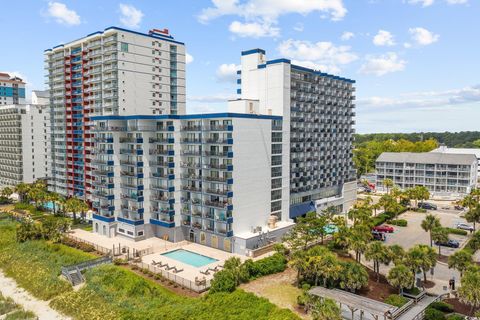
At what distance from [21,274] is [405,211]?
301ft

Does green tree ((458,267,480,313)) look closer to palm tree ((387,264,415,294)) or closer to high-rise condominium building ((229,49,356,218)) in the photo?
palm tree ((387,264,415,294))

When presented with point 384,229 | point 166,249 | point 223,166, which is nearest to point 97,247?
point 166,249

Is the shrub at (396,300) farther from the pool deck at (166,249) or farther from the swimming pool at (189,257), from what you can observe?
the swimming pool at (189,257)

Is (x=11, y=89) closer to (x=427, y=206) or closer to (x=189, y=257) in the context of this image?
(x=189, y=257)

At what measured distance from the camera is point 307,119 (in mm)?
83812

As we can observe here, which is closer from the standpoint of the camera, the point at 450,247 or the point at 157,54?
the point at 450,247

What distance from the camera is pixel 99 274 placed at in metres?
56.2

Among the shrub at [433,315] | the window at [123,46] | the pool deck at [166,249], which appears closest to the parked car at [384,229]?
the pool deck at [166,249]

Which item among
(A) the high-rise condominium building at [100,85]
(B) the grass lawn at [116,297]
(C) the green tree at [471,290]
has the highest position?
(A) the high-rise condominium building at [100,85]

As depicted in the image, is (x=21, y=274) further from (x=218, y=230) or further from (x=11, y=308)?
(x=218, y=230)

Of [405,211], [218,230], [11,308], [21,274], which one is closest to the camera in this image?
[11,308]

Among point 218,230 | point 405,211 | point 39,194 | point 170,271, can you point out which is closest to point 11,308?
point 170,271

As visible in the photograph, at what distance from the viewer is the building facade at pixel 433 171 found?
12055cm

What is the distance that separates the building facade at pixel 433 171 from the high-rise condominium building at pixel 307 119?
3751cm
